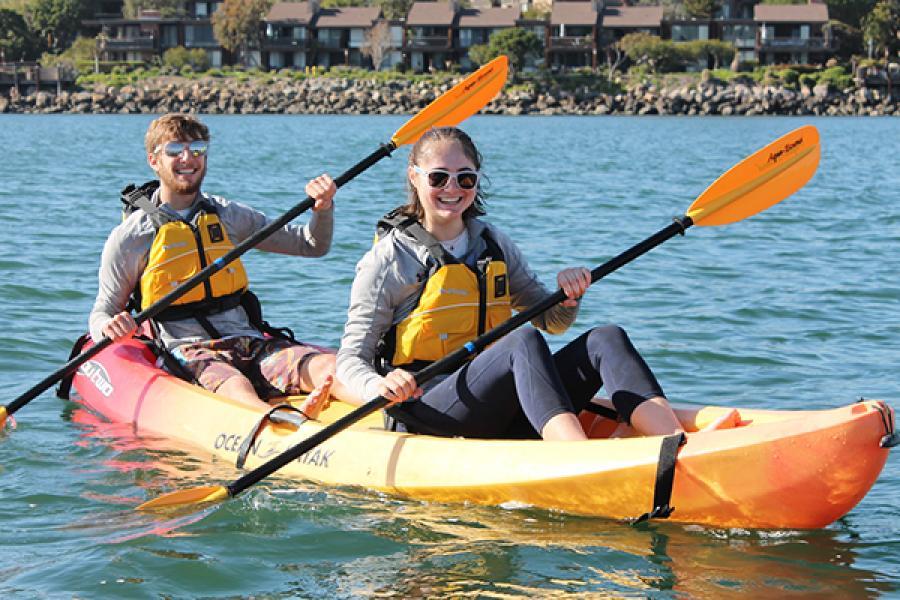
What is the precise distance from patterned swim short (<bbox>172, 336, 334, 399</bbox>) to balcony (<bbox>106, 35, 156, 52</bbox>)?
66472mm

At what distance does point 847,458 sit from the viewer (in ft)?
13.1

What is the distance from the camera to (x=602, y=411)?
4.86 m

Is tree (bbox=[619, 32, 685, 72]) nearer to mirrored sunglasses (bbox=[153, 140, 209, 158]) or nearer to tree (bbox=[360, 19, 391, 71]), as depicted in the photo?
tree (bbox=[360, 19, 391, 71])

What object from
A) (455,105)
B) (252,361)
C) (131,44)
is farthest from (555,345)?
(131,44)

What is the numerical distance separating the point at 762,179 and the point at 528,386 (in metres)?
1.59

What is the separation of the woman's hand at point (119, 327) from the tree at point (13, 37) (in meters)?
68.3

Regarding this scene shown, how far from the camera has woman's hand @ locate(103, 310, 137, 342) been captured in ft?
17.6

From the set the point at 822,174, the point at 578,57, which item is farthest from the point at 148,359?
the point at 578,57

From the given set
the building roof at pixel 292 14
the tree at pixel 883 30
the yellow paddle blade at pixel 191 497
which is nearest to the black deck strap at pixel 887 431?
the yellow paddle blade at pixel 191 497

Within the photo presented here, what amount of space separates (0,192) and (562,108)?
4445cm

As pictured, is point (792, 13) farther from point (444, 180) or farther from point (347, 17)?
point (444, 180)

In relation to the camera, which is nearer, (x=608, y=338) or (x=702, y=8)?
(x=608, y=338)

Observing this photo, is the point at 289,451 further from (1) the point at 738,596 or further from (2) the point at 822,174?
(2) the point at 822,174

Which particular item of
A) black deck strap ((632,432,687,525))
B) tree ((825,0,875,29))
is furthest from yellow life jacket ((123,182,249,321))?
tree ((825,0,875,29))
